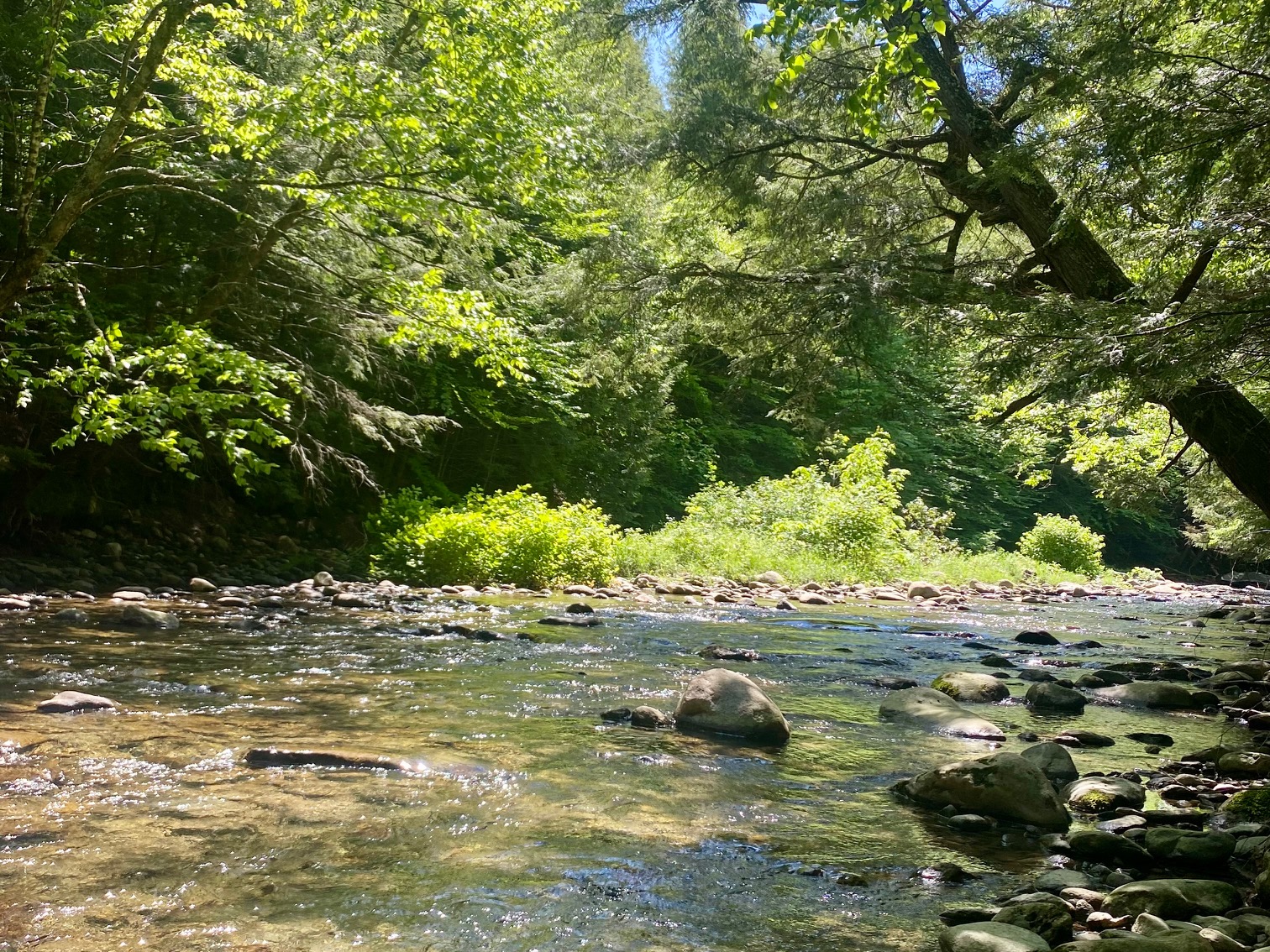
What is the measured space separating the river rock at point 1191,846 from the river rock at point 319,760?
9.72 feet

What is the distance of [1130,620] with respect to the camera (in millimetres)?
13812

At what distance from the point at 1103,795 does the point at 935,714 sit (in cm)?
159

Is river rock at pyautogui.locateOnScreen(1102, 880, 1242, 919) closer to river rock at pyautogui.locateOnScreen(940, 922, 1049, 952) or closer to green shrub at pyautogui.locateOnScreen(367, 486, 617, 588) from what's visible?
river rock at pyautogui.locateOnScreen(940, 922, 1049, 952)

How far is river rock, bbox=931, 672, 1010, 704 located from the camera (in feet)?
21.3

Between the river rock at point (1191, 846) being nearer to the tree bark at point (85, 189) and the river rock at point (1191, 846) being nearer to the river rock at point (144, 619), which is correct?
the river rock at point (144, 619)

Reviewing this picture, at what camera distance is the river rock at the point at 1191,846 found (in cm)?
324

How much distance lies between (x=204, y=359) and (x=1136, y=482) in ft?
26.5

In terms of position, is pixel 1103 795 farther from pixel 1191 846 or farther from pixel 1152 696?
pixel 1152 696

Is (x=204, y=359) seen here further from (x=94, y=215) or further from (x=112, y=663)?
(x=94, y=215)

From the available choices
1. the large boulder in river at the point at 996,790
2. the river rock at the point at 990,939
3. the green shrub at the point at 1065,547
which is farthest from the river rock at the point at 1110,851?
the green shrub at the point at 1065,547

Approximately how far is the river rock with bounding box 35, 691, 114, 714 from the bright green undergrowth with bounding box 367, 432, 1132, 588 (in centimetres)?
773

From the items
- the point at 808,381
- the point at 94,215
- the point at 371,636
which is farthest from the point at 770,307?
the point at 94,215

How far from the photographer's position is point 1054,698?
6.22 metres

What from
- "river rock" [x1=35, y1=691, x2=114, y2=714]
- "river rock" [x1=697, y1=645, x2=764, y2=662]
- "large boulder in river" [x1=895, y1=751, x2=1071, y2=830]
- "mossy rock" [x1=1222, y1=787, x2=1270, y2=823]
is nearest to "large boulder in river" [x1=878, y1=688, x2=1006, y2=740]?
"large boulder in river" [x1=895, y1=751, x2=1071, y2=830]
